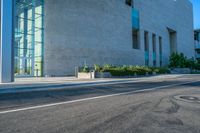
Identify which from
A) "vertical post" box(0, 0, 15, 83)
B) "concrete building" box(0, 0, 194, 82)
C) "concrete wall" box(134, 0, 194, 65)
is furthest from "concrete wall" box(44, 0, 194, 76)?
"vertical post" box(0, 0, 15, 83)

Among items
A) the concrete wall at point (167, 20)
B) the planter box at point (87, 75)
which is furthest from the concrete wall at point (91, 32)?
the planter box at point (87, 75)

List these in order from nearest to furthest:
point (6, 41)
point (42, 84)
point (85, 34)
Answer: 1. point (42, 84)
2. point (6, 41)
3. point (85, 34)

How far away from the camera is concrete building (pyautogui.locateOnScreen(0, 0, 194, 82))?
1174 inches

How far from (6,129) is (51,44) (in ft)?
89.4

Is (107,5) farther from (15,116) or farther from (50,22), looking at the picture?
(15,116)

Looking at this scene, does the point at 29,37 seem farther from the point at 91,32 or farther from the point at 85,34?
the point at 91,32

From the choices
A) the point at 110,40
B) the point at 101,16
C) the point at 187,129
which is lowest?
the point at 187,129

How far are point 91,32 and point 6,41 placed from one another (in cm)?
2019

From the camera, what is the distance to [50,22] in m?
31.0

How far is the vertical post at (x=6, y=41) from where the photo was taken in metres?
17.4

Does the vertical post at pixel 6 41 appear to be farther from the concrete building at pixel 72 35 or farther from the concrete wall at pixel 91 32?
the concrete wall at pixel 91 32

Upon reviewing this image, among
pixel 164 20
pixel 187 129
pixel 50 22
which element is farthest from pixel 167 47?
pixel 187 129

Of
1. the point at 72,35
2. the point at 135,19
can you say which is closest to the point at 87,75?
the point at 72,35

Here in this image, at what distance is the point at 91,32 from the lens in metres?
36.4
